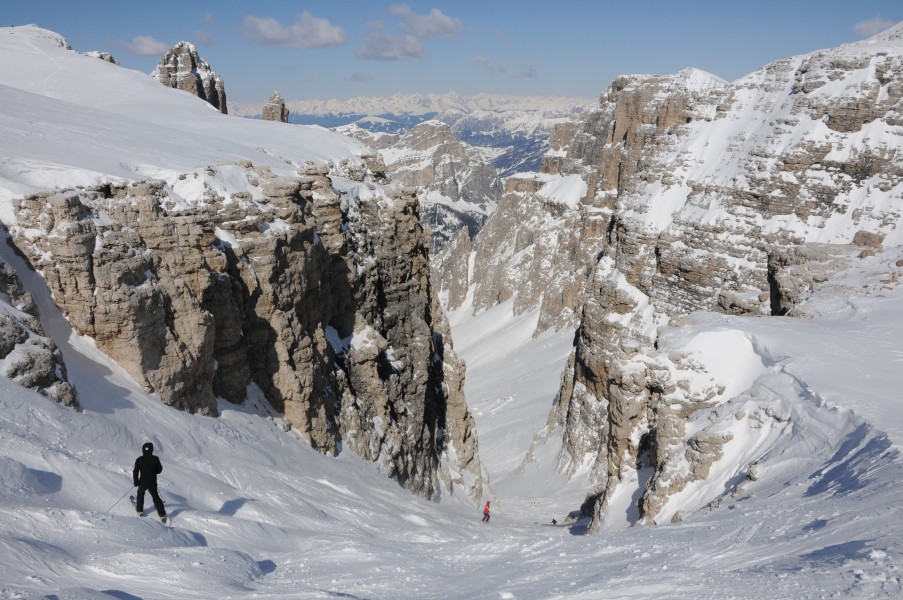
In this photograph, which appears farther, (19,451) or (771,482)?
(771,482)

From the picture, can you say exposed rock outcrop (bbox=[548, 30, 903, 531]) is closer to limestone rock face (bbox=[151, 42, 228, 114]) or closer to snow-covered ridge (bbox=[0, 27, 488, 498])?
snow-covered ridge (bbox=[0, 27, 488, 498])

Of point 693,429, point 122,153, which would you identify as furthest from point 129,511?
point 122,153

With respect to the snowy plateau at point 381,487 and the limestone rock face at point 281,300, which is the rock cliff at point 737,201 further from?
the snowy plateau at point 381,487

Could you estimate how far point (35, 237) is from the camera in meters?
16.1

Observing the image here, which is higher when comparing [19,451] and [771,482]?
[19,451]

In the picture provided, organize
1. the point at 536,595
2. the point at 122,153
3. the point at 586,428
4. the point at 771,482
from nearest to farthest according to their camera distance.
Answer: the point at 536,595
the point at 771,482
the point at 122,153
the point at 586,428

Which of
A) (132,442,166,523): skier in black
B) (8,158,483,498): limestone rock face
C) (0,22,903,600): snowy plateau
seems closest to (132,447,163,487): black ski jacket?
(132,442,166,523): skier in black

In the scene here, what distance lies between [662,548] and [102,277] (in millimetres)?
13936

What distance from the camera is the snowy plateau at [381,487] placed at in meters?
8.34

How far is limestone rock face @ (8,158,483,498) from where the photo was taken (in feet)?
54.5

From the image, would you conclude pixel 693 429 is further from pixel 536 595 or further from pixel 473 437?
pixel 473 437

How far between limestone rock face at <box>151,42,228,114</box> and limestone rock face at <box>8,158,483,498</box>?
33.2m

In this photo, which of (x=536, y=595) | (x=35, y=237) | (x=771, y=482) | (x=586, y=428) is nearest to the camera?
(x=536, y=595)

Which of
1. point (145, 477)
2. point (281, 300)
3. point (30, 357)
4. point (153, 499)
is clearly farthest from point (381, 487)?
point (145, 477)
